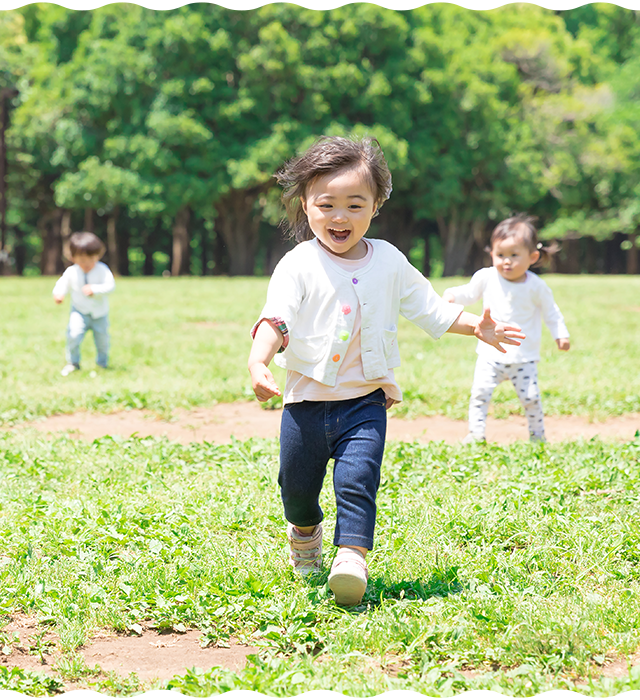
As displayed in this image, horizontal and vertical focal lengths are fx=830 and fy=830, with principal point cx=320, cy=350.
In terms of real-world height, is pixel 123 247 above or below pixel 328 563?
above

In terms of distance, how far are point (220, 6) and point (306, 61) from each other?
11.8ft

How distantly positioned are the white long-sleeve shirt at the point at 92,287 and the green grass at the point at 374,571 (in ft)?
13.9

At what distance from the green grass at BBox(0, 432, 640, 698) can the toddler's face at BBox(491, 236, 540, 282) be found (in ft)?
4.74

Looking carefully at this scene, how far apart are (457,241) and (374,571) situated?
34766mm

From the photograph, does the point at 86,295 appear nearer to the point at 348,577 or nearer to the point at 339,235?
the point at 339,235

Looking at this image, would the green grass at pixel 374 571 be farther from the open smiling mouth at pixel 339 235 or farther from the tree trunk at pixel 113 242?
the tree trunk at pixel 113 242

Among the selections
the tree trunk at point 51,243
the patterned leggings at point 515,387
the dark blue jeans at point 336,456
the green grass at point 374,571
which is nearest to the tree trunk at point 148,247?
the tree trunk at point 51,243

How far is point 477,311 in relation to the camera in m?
16.2

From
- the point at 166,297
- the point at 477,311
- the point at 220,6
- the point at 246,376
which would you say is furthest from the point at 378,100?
the point at 246,376

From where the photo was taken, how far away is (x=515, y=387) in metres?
5.99

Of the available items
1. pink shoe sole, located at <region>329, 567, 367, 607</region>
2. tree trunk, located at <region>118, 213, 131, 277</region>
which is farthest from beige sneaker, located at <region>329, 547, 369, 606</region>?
tree trunk, located at <region>118, 213, 131, 277</region>

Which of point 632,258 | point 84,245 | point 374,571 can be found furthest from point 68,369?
point 632,258

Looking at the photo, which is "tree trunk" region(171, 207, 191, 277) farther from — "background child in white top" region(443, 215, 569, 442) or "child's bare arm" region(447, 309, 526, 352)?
"child's bare arm" region(447, 309, 526, 352)

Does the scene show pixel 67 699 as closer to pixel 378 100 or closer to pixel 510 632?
pixel 510 632
